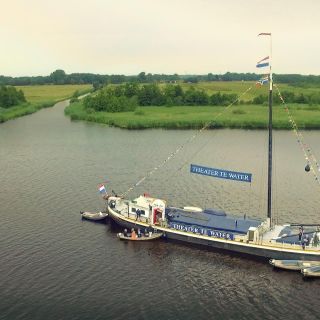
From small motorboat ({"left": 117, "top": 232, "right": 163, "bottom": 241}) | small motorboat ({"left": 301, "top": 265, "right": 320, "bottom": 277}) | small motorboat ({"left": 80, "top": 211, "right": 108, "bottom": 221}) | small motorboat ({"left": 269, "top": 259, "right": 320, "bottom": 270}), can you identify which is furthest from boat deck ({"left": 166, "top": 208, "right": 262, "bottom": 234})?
small motorboat ({"left": 80, "top": 211, "right": 108, "bottom": 221})

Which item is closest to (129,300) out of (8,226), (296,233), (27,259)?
(27,259)

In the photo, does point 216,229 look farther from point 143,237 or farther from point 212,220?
point 143,237

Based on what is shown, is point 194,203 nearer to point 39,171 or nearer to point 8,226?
point 8,226

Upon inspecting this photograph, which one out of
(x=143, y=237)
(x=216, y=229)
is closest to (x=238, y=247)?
(x=216, y=229)

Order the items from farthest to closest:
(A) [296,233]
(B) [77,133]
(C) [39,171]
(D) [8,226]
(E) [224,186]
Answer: (B) [77,133] → (C) [39,171] → (E) [224,186] → (D) [8,226] → (A) [296,233]

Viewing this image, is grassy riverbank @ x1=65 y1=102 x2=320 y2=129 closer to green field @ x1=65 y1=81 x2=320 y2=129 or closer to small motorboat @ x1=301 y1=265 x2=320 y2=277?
green field @ x1=65 y1=81 x2=320 y2=129

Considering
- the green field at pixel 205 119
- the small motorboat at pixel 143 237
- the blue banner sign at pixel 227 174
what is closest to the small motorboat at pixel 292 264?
the blue banner sign at pixel 227 174

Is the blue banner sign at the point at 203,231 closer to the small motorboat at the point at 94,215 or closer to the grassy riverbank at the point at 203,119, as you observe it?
the small motorboat at the point at 94,215
